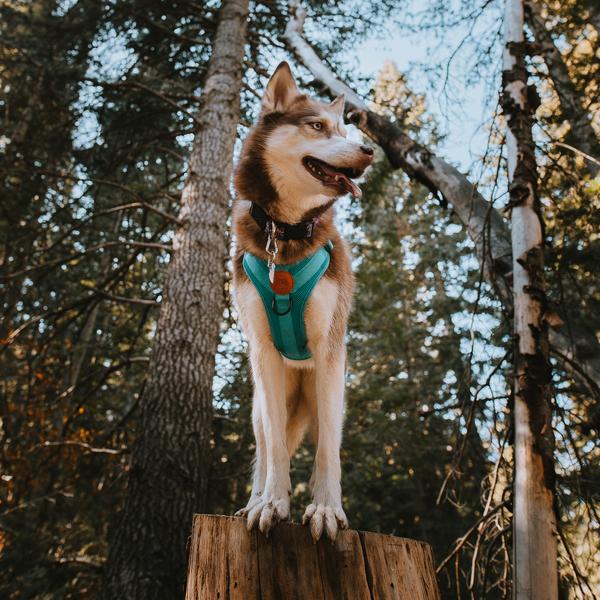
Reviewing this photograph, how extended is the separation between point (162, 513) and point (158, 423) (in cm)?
81

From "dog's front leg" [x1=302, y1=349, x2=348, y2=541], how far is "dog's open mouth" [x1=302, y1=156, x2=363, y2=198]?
100 cm

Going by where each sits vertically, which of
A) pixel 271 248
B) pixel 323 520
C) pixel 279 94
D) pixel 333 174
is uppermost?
pixel 279 94

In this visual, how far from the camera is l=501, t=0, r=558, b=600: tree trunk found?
2.17m

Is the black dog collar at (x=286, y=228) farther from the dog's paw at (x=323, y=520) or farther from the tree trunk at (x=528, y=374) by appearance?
the dog's paw at (x=323, y=520)

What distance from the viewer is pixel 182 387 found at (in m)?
4.69

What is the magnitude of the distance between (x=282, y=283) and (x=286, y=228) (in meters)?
0.43

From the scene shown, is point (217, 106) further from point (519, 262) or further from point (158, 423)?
point (519, 262)

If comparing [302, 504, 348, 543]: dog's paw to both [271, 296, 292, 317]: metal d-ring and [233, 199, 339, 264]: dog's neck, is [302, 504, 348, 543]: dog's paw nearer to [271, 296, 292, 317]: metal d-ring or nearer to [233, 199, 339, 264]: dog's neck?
[271, 296, 292, 317]: metal d-ring

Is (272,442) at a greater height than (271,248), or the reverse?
(271,248)

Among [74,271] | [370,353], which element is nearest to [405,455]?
[370,353]

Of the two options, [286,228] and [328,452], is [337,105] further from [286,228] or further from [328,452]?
[328,452]

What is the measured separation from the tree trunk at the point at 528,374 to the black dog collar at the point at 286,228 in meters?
1.23

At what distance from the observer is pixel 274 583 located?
1883 mm

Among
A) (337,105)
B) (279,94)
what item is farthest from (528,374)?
(279,94)
